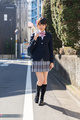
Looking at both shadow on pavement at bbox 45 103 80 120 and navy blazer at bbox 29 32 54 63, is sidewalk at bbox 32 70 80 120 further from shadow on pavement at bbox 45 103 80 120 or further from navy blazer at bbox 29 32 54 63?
navy blazer at bbox 29 32 54 63

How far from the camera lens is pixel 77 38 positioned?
6664mm

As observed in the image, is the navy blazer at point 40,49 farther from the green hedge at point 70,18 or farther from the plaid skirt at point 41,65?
the green hedge at point 70,18

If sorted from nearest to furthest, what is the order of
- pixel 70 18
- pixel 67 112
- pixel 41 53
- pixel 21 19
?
pixel 67 112
pixel 41 53
pixel 70 18
pixel 21 19

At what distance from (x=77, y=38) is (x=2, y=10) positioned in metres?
34.3

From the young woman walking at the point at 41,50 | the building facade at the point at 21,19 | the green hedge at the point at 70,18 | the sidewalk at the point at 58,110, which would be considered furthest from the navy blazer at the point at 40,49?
the building facade at the point at 21,19

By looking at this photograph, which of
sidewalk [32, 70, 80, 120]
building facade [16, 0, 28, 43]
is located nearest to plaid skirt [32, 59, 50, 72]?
sidewalk [32, 70, 80, 120]

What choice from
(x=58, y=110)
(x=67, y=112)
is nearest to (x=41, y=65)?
(x=58, y=110)

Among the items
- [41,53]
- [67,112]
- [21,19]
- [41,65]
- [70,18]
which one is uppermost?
[21,19]

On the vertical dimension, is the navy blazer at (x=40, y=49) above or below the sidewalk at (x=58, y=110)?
above

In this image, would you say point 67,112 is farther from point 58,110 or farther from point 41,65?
point 41,65

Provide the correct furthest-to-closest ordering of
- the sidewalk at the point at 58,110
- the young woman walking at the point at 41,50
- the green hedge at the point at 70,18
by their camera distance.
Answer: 1. the green hedge at the point at 70,18
2. the young woman walking at the point at 41,50
3. the sidewalk at the point at 58,110

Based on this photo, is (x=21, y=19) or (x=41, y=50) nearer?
(x=41, y=50)

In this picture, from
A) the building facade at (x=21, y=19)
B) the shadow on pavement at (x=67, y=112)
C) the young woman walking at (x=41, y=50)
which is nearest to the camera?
the shadow on pavement at (x=67, y=112)

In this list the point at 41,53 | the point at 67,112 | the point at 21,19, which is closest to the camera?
the point at 67,112
